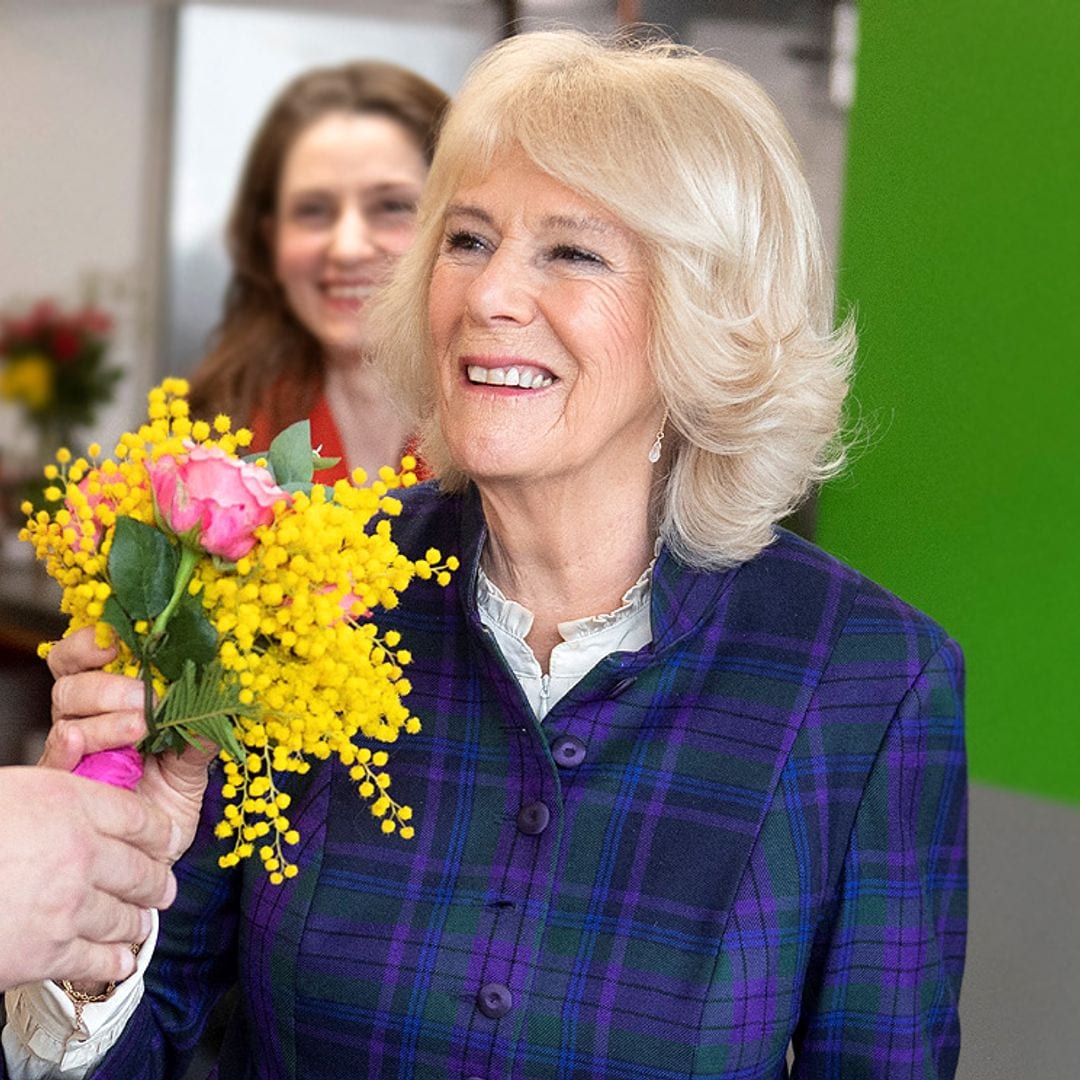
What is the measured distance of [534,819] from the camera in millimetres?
1891

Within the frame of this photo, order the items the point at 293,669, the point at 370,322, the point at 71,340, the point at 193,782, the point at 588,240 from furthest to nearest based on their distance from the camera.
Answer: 1. the point at 71,340
2. the point at 370,322
3. the point at 588,240
4. the point at 193,782
5. the point at 293,669

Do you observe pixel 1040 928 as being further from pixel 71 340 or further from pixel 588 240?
pixel 71 340

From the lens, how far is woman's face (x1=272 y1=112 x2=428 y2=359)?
3.52m

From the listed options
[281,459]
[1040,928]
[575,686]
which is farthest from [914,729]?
[281,459]

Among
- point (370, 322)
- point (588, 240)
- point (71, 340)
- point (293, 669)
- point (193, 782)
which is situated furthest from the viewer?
point (71, 340)

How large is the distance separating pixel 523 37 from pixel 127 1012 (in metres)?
1.27

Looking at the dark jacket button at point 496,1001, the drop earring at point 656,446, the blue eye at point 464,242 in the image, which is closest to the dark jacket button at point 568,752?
the dark jacket button at point 496,1001

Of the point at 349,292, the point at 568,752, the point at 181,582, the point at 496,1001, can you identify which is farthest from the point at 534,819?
the point at 349,292

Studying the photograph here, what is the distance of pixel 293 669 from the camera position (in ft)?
5.21

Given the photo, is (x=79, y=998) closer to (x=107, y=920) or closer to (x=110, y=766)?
(x=107, y=920)

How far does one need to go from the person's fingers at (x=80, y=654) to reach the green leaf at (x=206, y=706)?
9 centimetres

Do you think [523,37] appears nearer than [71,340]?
Yes

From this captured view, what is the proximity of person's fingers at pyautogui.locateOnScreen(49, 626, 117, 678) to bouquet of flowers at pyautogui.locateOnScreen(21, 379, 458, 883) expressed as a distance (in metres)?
0.02

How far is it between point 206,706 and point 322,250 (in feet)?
7.04
